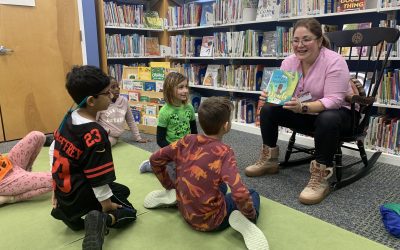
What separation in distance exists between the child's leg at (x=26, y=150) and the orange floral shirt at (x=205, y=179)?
945 mm

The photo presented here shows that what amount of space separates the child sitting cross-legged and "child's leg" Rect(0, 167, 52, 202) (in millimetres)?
812

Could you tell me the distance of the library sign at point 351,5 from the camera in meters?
2.53

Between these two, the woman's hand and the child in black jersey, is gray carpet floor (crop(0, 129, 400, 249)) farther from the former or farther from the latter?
the child in black jersey

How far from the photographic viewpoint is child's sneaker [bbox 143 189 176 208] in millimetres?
1688

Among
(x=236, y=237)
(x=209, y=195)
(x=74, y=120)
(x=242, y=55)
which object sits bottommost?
(x=236, y=237)

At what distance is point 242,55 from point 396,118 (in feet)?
5.11

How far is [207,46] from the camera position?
3.89 metres

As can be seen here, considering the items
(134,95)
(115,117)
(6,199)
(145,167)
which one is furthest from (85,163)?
(134,95)

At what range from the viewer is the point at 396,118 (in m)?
2.57

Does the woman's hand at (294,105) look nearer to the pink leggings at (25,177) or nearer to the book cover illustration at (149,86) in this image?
the pink leggings at (25,177)

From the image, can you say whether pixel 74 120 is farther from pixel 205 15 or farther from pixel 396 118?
pixel 205 15

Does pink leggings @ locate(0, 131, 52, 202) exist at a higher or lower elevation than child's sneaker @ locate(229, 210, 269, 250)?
higher

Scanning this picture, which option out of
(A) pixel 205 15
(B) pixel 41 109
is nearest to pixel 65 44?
(B) pixel 41 109

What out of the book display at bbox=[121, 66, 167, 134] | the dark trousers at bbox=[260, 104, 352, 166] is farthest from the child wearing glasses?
the dark trousers at bbox=[260, 104, 352, 166]
